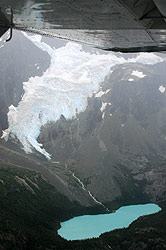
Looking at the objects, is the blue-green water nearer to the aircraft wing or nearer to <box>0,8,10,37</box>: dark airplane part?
<box>0,8,10,37</box>: dark airplane part

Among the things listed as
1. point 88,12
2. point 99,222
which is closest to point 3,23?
point 88,12

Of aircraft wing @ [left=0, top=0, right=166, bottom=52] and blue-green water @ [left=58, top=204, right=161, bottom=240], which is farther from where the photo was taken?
blue-green water @ [left=58, top=204, right=161, bottom=240]

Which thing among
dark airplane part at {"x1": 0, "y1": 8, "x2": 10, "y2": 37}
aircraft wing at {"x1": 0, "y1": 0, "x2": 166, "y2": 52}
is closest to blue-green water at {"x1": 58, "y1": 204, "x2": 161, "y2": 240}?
dark airplane part at {"x1": 0, "y1": 8, "x2": 10, "y2": 37}

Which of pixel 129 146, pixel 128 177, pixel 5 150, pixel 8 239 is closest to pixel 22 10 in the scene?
pixel 8 239

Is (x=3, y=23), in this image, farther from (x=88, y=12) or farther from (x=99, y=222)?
(x=99, y=222)

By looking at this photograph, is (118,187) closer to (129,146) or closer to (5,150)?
(129,146)

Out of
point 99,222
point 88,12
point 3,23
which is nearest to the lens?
point 88,12

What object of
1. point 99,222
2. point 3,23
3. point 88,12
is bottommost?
point 99,222

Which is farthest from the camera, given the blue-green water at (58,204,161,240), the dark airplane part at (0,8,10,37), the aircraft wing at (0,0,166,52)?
the blue-green water at (58,204,161,240)
